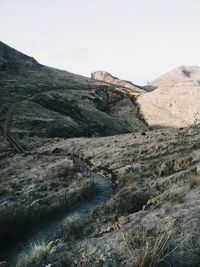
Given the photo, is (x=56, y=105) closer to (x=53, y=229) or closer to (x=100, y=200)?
(x=100, y=200)

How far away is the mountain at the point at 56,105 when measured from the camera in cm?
5308

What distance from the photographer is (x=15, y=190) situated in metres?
21.7

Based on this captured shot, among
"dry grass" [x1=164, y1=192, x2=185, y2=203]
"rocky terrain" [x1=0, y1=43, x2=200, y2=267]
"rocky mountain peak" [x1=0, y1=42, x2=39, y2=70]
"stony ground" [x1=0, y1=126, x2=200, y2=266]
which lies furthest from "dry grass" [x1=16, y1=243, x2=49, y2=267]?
"rocky mountain peak" [x1=0, y1=42, x2=39, y2=70]

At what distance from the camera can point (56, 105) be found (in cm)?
6750

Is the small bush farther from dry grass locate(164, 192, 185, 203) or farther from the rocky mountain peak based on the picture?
the rocky mountain peak

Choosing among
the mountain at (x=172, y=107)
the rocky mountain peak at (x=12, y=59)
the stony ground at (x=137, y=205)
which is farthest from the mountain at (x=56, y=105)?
the stony ground at (x=137, y=205)

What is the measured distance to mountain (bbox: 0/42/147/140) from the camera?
53.1 m

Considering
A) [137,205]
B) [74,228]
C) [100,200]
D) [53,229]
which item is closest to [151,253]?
[74,228]

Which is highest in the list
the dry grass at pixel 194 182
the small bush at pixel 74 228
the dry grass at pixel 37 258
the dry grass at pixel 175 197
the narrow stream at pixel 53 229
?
the dry grass at pixel 194 182

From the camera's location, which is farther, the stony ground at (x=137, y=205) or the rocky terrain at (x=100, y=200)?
the rocky terrain at (x=100, y=200)

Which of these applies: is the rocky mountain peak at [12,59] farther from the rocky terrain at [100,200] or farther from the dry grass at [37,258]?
the dry grass at [37,258]

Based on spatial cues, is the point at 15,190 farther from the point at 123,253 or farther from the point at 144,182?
the point at 123,253

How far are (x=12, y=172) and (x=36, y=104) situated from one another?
3837 centimetres

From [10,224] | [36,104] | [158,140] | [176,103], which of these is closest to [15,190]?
[10,224]
